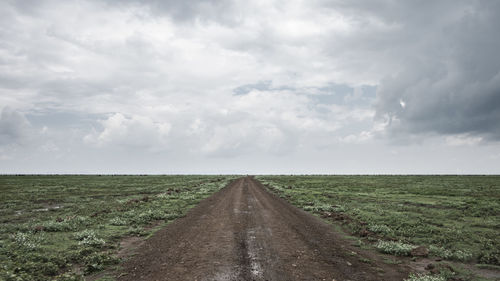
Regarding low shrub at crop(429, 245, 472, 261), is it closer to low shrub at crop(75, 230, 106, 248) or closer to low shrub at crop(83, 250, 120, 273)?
low shrub at crop(83, 250, 120, 273)

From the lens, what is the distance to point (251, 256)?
35.9 feet

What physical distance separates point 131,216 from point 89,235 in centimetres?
675

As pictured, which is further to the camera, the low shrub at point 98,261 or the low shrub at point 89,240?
the low shrub at point 89,240

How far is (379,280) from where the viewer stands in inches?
366

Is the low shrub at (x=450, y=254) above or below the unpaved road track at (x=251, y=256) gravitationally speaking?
below

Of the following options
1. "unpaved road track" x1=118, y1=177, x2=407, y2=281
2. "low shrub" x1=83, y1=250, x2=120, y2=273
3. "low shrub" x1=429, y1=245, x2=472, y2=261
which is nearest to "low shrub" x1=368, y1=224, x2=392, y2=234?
"unpaved road track" x1=118, y1=177, x2=407, y2=281


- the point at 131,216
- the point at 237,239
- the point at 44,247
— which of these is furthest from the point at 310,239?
the point at 131,216

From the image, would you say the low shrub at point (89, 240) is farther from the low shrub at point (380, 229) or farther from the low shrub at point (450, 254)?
the low shrub at point (450, 254)

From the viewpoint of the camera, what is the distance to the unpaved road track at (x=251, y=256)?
9.21 meters

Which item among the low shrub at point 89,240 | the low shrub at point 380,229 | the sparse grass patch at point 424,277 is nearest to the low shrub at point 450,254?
the sparse grass patch at point 424,277

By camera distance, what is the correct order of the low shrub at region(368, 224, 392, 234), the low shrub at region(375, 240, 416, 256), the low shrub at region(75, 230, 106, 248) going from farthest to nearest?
1. the low shrub at region(368, 224, 392, 234)
2. the low shrub at region(75, 230, 106, 248)
3. the low shrub at region(375, 240, 416, 256)

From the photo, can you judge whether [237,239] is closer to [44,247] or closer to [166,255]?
[166,255]

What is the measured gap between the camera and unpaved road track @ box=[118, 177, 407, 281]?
9211 millimetres

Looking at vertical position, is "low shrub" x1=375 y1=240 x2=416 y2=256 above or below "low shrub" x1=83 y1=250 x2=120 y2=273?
below
